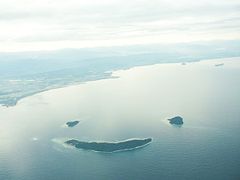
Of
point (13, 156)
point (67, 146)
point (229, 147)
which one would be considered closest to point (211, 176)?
point (229, 147)

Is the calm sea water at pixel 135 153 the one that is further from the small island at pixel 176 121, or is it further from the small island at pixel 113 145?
the small island at pixel 113 145

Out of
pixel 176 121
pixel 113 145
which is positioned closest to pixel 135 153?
pixel 113 145

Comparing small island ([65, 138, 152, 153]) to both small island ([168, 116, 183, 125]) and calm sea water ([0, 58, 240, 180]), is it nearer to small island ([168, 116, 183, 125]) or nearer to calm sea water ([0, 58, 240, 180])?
calm sea water ([0, 58, 240, 180])

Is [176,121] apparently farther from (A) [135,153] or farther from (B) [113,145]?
(A) [135,153]

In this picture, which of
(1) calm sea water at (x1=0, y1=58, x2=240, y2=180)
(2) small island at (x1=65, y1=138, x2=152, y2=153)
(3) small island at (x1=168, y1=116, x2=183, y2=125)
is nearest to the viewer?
(1) calm sea water at (x1=0, y1=58, x2=240, y2=180)

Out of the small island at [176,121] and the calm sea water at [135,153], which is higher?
the small island at [176,121]

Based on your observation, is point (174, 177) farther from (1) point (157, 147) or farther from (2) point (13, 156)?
(2) point (13, 156)

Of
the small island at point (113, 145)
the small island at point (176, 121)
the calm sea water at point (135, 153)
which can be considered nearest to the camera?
the calm sea water at point (135, 153)

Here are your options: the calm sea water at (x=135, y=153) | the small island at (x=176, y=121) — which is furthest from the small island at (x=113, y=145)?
the small island at (x=176, y=121)

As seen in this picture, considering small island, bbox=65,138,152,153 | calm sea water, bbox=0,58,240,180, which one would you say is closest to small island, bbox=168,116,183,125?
calm sea water, bbox=0,58,240,180

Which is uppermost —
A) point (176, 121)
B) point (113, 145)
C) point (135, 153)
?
point (176, 121)

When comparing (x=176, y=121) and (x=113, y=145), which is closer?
(x=113, y=145)
